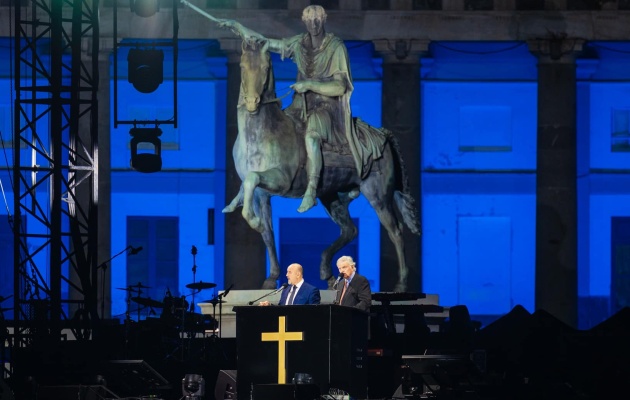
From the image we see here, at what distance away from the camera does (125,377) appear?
26250 millimetres

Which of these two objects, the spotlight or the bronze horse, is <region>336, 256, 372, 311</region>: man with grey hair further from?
the bronze horse

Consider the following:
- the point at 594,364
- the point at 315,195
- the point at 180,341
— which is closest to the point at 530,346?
the point at 594,364

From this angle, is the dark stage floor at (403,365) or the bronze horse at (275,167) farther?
the bronze horse at (275,167)

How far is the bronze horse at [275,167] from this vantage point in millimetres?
30609

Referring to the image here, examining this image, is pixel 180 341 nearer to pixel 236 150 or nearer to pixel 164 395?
pixel 236 150

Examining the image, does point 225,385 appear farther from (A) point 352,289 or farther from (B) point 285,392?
(B) point 285,392

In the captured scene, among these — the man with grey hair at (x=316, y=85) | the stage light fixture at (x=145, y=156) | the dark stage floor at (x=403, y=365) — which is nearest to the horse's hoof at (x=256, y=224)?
the man with grey hair at (x=316, y=85)

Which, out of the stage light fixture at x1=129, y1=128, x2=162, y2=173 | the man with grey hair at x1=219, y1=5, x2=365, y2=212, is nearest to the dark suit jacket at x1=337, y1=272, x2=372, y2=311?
the man with grey hair at x1=219, y1=5, x2=365, y2=212

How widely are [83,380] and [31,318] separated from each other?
5988mm

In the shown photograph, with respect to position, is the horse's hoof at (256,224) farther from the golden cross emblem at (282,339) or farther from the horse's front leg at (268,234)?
the golden cross emblem at (282,339)

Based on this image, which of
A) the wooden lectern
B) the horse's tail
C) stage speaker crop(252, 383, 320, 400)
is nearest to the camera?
stage speaker crop(252, 383, 320, 400)

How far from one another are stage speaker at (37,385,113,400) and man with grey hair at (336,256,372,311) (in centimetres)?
368

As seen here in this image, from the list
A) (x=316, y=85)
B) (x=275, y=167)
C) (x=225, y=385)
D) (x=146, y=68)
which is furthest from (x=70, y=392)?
(x=146, y=68)

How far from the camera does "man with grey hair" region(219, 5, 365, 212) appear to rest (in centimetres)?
3127
